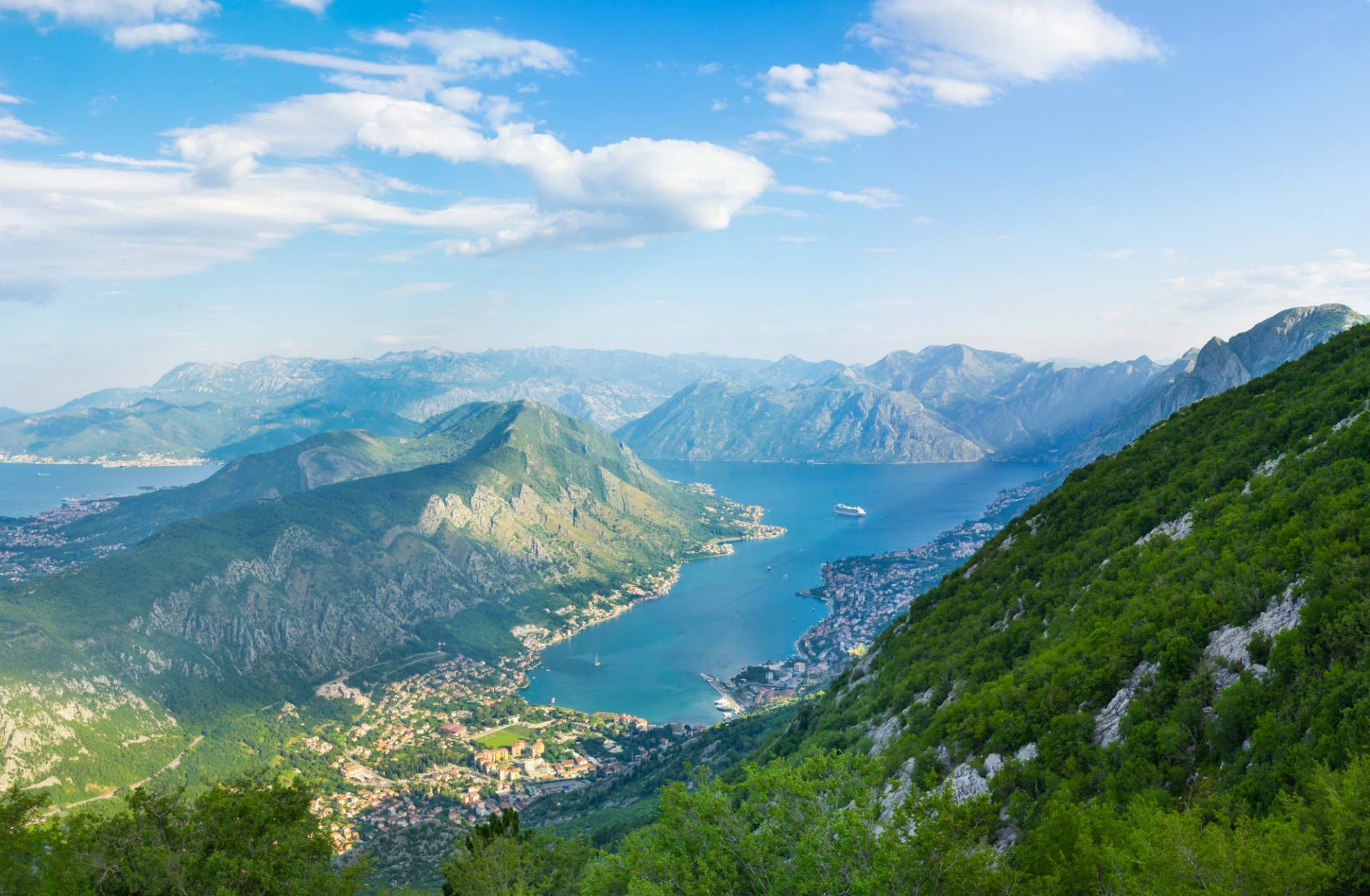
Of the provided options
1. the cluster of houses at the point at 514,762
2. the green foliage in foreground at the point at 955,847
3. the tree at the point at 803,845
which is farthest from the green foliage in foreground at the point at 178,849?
the cluster of houses at the point at 514,762

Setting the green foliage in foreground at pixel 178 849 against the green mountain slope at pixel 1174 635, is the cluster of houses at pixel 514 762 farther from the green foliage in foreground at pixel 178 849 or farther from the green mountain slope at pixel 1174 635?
the green foliage in foreground at pixel 178 849

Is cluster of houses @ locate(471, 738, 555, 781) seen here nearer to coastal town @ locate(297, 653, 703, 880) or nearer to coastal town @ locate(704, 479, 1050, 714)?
coastal town @ locate(297, 653, 703, 880)

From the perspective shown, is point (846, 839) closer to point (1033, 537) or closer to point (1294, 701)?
point (1294, 701)

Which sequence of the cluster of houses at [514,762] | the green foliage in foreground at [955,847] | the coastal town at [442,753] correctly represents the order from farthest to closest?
the cluster of houses at [514,762], the coastal town at [442,753], the green foliage in foreground at [955,847]

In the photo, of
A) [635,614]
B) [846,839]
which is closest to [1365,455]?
[846,839]

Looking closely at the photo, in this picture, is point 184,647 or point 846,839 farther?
point 184,647

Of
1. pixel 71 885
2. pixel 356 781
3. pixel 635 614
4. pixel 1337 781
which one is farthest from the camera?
pixel 635 614
